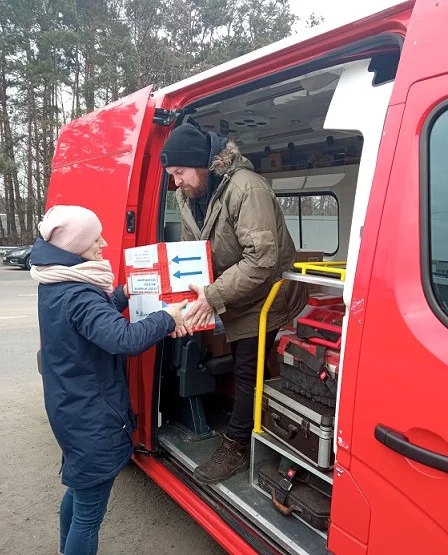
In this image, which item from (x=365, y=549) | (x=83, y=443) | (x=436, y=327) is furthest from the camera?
(x=83, y=443)

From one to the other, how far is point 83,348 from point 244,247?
0.91m

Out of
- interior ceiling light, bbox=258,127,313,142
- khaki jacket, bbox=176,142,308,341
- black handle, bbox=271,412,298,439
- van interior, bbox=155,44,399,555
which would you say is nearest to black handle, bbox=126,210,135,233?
van interior, bbox=155,44,399,555

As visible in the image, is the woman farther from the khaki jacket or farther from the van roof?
the van roof

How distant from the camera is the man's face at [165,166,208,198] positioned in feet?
8.57

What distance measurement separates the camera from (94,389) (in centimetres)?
217

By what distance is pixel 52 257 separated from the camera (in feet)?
6.95

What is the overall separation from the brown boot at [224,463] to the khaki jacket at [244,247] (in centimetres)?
65

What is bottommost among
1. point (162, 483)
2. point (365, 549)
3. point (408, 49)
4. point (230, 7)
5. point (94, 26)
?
point (162, 483)

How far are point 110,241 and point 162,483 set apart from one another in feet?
4.73

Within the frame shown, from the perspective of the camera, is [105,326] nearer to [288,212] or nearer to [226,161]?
[226,161]

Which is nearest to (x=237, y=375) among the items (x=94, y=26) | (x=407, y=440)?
(x=407, y=440)

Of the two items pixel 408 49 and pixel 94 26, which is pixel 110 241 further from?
pixel 94 26

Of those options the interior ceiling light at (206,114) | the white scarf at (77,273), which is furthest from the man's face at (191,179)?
the interior ceiling light at (206,114)

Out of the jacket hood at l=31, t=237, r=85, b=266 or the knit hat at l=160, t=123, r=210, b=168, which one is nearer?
the jacket hood at l=31, t=237, r=85, b=266
